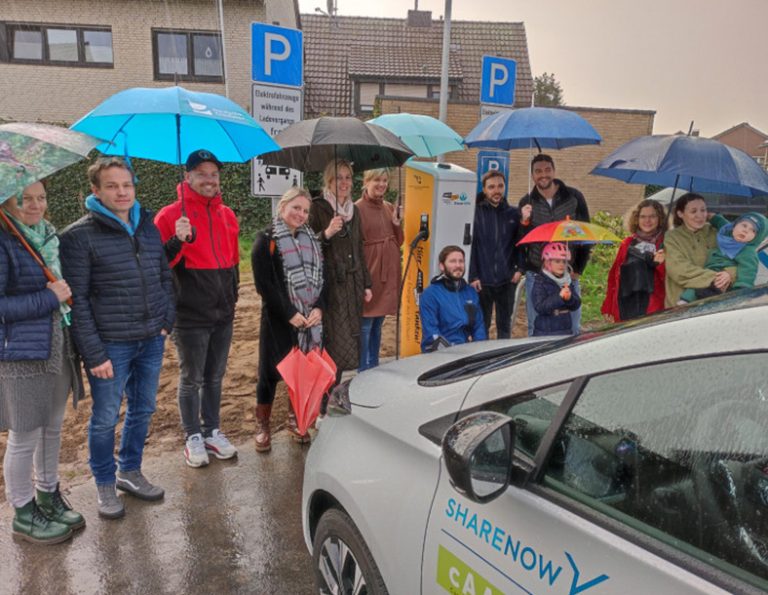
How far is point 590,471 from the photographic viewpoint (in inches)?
57.1

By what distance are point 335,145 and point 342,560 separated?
2758mm

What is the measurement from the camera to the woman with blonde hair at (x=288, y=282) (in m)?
3.78

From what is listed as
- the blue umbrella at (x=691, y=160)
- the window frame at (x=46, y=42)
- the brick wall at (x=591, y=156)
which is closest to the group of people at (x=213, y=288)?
the blue umbrella at (x=691, y=160)

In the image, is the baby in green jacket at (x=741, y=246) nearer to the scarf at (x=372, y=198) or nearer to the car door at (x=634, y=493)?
the scarf at (x=372, y=198)

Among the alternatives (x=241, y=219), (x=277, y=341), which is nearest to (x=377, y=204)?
(x=277, y=341)

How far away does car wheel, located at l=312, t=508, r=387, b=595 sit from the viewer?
1.98m

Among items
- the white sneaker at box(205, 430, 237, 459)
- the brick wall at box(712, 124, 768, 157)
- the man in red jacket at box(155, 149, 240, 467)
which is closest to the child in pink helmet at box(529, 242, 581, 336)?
the man in red jacket at box(155, 149, 240, 467)

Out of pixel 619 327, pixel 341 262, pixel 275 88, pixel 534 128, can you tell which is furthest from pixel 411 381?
pixel 275 88

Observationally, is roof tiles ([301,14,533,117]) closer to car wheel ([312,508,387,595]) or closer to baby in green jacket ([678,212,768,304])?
baby in green jacket ([678,212,768,304])

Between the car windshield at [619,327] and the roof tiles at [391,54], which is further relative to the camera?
the roof tiles at [391,54]

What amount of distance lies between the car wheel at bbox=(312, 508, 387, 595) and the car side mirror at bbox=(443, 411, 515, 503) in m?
0.67

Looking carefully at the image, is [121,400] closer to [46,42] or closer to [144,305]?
[144,305]

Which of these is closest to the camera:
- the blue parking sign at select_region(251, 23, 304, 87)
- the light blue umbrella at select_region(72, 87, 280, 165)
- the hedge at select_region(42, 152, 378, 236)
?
the light blue umbrella at select_region(72, 87, 280, 165)

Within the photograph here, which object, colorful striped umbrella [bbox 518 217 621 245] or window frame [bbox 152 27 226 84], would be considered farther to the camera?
window frame [bbox 152 27 226 84]
